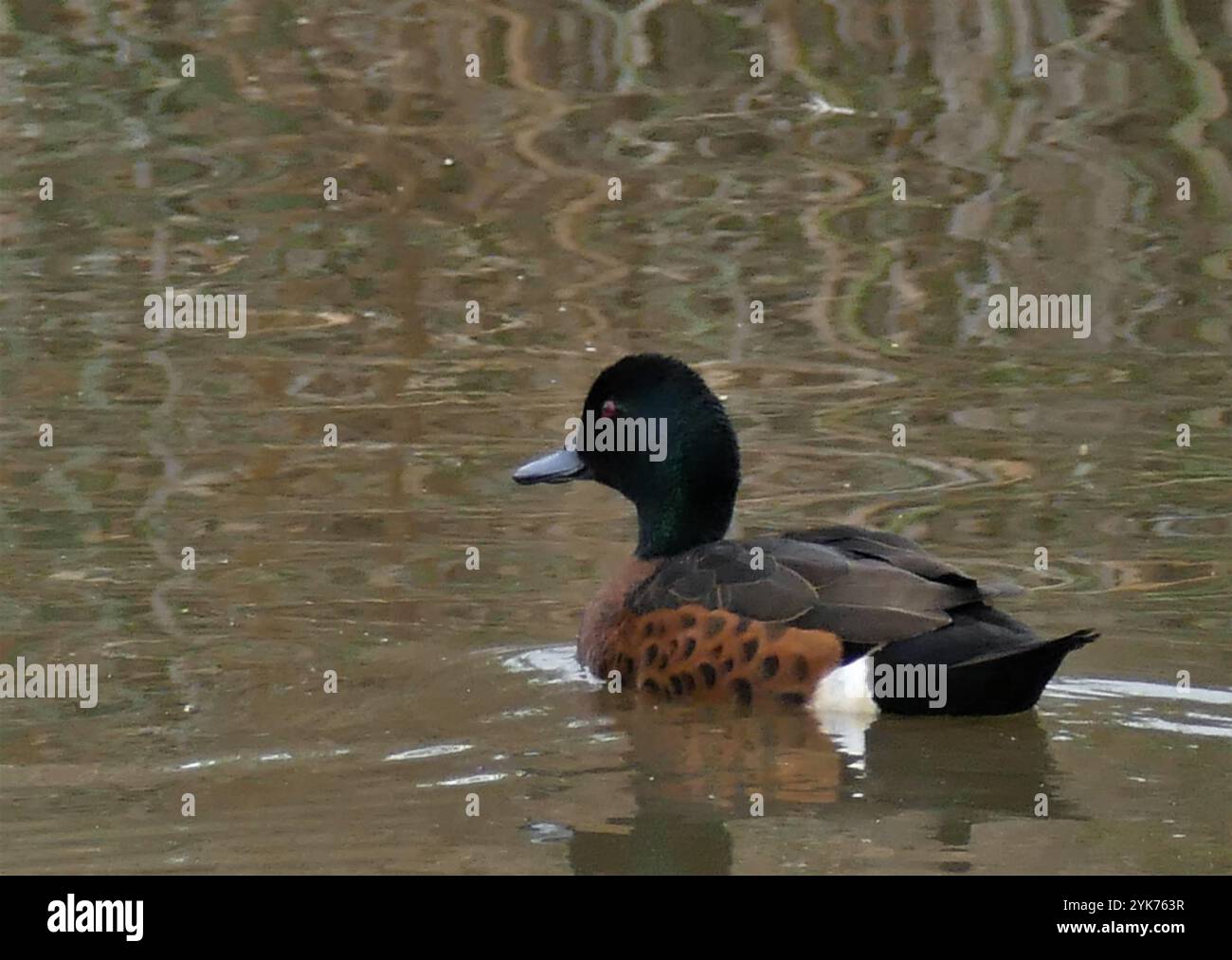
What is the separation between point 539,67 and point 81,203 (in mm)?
3534

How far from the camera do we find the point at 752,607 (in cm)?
696

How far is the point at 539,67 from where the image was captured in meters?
15.5

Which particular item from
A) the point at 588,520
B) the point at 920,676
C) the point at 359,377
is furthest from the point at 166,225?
the point at 920,676

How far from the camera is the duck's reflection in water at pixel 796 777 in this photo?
581 centimetres

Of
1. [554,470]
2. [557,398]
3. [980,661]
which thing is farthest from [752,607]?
[557,398]

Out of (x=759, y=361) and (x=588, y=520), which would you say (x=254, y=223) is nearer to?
(x=759, y=361)

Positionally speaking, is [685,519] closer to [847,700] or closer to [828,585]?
[828,585]

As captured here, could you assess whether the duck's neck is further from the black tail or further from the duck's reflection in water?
the black tail

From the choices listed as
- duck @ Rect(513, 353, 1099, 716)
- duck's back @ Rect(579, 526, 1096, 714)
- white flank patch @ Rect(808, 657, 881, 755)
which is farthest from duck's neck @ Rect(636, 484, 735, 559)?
white flank patch @ Rect(808, 657, 881, 755)

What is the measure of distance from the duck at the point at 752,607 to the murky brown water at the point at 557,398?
0.14 m

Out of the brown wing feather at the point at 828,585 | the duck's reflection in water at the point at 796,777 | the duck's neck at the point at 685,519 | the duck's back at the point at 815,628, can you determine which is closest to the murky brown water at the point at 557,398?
the duck's reflection in water at the point at 796,777

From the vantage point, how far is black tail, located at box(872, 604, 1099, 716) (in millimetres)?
6539

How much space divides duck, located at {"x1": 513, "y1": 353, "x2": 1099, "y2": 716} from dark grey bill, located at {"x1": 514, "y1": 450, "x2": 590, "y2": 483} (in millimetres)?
187

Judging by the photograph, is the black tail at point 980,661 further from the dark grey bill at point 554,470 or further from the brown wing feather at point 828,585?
the dark grey bill at point 554,470
